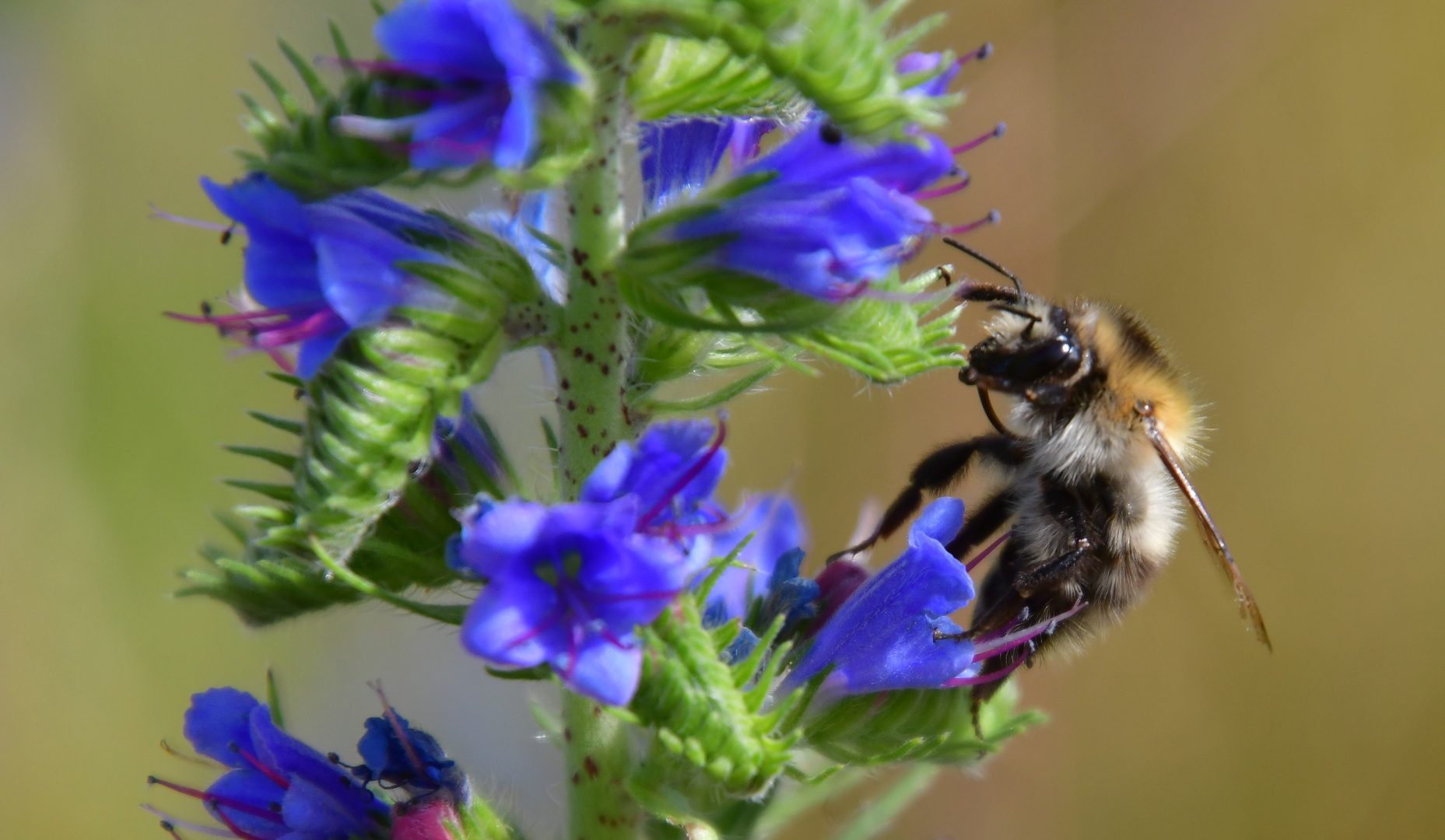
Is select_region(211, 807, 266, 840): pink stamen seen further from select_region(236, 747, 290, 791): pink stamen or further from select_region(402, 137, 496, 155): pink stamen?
select_region(402, 137, 496, 155): pink stamen

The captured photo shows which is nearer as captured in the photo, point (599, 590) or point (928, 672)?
point (599, 590)

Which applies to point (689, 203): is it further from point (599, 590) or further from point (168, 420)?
point (168, 420)

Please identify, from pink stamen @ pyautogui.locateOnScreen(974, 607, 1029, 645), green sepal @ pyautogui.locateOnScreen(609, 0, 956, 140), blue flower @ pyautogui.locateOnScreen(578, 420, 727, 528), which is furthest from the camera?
pink stamen @ pyautogui.locateOnScreen(974, 607, 1029, 645)

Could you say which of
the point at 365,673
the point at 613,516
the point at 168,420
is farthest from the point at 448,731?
the point at 613,516

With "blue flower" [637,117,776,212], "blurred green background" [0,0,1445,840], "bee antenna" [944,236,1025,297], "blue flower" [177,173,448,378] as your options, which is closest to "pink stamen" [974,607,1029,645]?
"bee antenna" [944,236,1025,297]

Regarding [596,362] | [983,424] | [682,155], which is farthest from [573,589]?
[983,424]

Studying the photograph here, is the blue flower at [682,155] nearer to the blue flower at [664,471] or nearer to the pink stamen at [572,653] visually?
the blue flower at [664,471]
